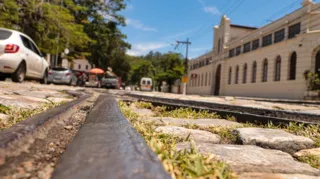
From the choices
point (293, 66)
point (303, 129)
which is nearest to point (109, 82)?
point (293, 66)

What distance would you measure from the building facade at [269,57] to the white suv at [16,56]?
19.5 meters

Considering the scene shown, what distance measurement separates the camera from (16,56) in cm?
953

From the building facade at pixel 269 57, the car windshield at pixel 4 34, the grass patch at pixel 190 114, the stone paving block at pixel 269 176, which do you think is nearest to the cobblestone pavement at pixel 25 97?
the grass patch at pixel 190 114

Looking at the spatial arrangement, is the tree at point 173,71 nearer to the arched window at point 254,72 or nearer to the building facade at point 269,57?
the building facade at point 269,57

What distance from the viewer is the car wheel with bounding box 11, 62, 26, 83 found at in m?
9.96

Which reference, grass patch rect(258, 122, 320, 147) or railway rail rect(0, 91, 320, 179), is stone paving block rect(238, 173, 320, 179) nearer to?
railway rail rect(0, 91, 320, 179)

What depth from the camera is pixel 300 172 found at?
1317 mm

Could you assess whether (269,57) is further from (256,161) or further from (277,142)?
(256,161)

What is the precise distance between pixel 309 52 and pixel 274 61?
4.91 m

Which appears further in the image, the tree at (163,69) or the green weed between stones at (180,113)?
the tree at (163,69)

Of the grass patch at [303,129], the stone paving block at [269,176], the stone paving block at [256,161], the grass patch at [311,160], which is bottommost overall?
the grass patch at [311,160]

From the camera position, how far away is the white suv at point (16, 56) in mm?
9258

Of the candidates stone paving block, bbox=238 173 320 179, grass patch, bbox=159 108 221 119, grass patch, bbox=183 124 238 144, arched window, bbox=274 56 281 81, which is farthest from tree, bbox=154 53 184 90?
stone paving block, bbox=238 173 320 179

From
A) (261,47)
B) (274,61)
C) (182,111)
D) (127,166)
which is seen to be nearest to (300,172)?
(127,166)
